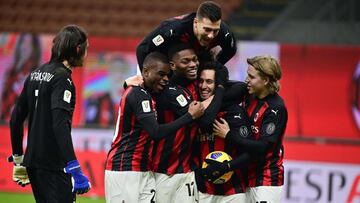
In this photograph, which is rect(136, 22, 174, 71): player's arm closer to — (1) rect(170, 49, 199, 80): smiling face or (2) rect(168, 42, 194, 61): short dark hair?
(2) rect(168, 42, 194, 61): short dark hair

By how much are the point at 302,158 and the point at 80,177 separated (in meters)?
5.57

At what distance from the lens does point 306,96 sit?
10.4 meters

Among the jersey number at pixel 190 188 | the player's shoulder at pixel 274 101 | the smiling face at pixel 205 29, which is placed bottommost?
the jersey number at pixel 190 188

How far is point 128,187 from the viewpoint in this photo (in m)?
5.47

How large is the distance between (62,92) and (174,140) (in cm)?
103

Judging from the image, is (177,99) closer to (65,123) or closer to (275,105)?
(275,105)

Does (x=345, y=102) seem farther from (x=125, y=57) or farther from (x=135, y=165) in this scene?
(x=135, y=165)

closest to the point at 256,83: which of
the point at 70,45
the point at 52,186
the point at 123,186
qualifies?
the point at 123,186

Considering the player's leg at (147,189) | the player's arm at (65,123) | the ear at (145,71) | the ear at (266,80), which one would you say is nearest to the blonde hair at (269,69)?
the ear at (266,80)

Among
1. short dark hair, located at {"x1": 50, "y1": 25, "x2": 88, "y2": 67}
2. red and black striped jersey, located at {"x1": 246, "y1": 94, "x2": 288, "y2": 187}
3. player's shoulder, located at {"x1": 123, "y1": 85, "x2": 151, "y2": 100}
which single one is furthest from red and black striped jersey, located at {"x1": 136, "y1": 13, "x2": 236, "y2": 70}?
short dark hair, located at {"x1": 50, "y1": 25, "x2": 88, "y2": 67}

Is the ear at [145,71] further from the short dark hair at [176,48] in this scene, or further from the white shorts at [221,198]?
the white shorts at [221,198]

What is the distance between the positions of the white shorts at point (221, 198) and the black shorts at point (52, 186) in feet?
3.37

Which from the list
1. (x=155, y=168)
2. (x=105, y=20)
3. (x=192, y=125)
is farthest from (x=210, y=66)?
(x=105, y=20)

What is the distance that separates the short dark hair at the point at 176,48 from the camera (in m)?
5.66
